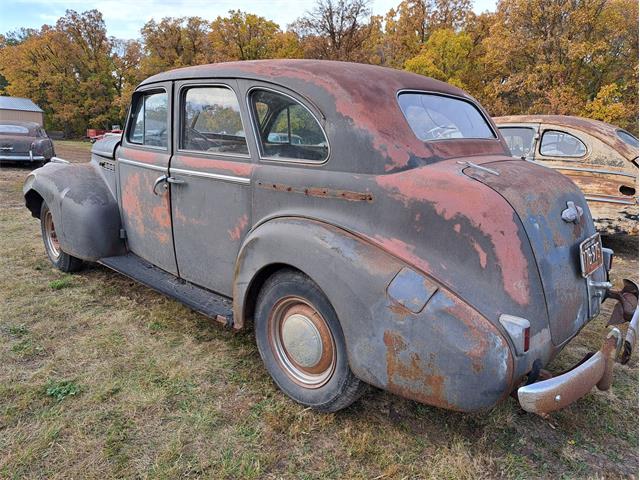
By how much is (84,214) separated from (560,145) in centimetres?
604

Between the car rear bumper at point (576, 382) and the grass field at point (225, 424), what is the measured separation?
492mm

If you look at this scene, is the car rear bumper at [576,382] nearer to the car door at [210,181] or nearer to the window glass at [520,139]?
the car door at [210,181]

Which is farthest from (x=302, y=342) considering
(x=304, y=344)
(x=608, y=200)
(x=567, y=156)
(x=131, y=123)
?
(x=567, y=156)

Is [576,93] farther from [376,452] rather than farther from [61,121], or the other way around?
[61,121]

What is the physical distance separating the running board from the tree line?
16.7m

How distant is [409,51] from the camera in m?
26.8

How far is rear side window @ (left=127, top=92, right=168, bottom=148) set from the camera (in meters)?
3.51

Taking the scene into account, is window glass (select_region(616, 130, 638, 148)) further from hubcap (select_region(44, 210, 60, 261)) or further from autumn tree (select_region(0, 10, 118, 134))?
autumn tree (select_region(0, 10, 118, 134))

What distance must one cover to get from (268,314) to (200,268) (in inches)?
33.7

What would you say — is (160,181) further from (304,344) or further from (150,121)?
(304,344)

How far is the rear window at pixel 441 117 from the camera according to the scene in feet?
8.42

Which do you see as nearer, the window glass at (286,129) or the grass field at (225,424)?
the grass field at (225,424)

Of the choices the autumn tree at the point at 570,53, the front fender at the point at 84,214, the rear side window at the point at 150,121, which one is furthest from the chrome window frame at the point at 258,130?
the autumn tree at the point at 570,53

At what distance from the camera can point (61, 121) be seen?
37.0 meters
